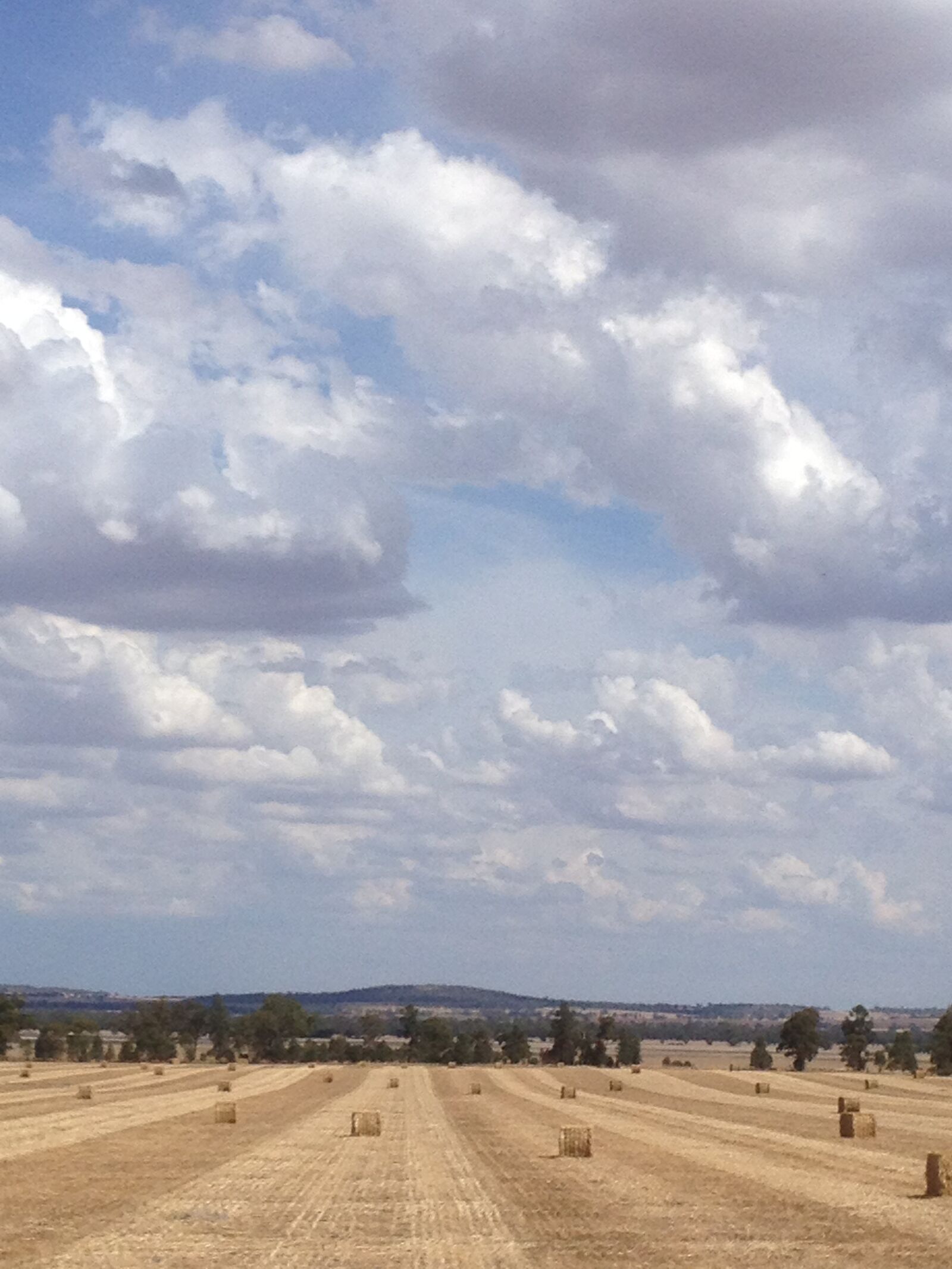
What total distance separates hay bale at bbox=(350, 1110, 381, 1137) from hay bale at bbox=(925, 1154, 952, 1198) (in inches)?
842

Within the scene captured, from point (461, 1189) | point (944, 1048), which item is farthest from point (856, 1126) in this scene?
point (944, 1048)

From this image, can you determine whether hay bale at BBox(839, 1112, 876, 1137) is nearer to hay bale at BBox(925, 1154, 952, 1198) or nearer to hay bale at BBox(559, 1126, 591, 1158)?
hay bale at BBox(559, 1126, 591, 1158)

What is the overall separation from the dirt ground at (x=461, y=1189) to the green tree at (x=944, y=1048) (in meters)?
121

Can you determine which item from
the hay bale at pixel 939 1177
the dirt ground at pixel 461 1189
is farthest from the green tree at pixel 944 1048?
the hay bale at pixel 939 1177

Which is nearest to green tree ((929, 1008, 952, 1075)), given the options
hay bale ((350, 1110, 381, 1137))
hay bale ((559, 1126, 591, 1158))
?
hay bale ((350, 1110, 381, 1137))

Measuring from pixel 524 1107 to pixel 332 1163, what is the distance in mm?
31966

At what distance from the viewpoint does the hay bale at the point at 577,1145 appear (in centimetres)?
4241

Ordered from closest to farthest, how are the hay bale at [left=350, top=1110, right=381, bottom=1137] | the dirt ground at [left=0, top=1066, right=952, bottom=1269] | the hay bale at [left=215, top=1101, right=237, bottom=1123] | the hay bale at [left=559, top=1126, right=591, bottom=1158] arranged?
the dirt ground at [left=0, top=1066, right=952, bottom=1269]
the hay bale at [left=559, top=1126, right=591, bottom=1158]
the hay bale at [left=350, top=1110, right=381, bottom=1137]
the hay bale at [left=215, top=1101, right=237, bottom=1123]

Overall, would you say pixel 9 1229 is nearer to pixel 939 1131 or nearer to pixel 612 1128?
pixel 612 1128

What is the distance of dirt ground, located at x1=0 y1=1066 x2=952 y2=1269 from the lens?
24703 mm

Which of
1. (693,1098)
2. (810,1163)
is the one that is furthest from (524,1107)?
(810,1163)

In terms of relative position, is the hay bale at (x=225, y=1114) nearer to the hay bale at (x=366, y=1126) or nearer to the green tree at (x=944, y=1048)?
the hay bale at (x=366, y=1126)

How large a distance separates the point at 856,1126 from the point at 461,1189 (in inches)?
864

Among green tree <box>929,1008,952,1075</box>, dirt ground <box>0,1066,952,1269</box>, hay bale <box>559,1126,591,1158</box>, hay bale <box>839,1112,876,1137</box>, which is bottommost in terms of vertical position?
dirt ground <box>0,1066,952,1269</box>
